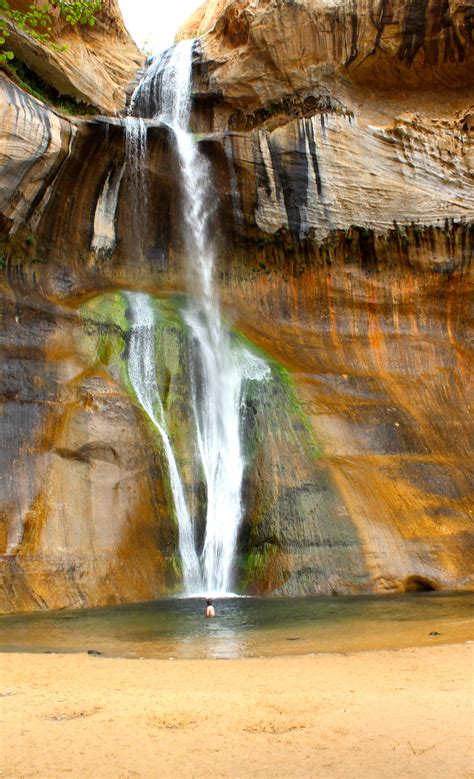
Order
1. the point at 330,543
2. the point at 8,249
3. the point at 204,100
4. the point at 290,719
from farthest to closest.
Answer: the point at 204,100, the point at 8,249, the point at 330,543, the point at 290,719

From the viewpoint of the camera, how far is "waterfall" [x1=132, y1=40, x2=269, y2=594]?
15.2 meters

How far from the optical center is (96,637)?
10117 mm

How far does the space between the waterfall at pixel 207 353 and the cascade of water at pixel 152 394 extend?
33cm

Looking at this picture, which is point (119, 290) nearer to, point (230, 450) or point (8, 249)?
point (8, 249)

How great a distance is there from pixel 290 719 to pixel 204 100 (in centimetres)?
1934

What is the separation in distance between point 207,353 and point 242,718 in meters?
13.2

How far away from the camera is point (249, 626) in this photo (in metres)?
10.8

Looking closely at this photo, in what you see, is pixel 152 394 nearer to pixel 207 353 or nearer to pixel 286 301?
pixel 207 353

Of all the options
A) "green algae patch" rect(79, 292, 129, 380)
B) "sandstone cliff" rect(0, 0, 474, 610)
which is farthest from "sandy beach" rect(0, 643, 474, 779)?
"green algae patch" rect(79, 292, 129, 380)

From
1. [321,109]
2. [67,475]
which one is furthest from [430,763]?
[321,109]

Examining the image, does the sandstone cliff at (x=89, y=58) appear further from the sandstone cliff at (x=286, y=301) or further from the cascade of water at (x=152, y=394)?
the cascade of water at (x=152, y=394)

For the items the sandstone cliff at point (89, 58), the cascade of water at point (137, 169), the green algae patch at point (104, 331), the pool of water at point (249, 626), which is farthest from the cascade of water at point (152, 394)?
the sandstone cliff at point (89, 58)

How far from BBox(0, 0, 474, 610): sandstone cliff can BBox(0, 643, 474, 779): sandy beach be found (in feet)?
20.4

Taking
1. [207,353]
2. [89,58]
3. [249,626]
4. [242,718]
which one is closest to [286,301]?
[207,353]
